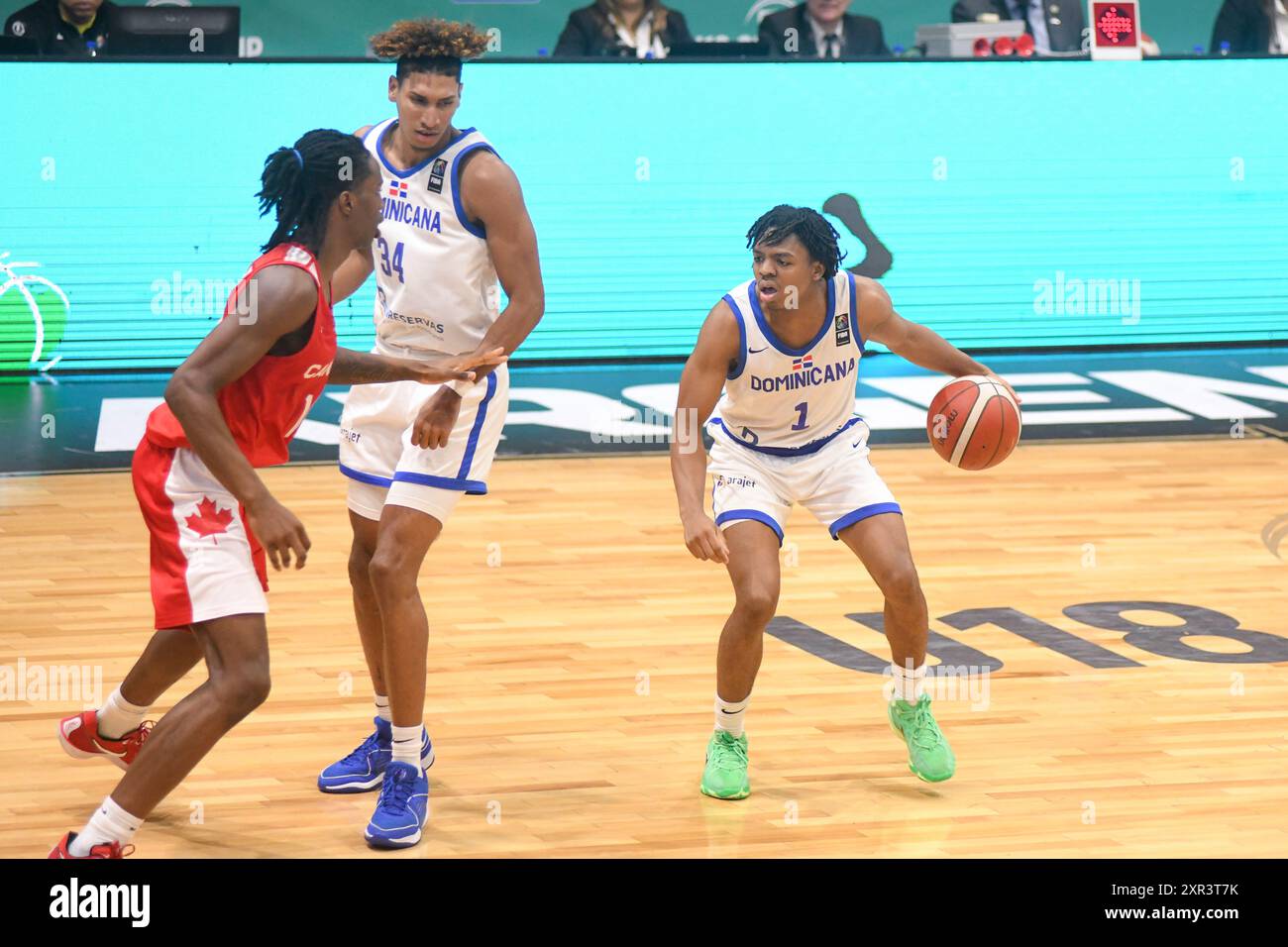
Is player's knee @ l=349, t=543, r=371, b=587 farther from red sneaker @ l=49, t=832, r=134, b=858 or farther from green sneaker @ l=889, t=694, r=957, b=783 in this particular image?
green sneaker @ l=889, t=694, r=957, b=783

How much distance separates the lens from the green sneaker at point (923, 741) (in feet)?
16.4

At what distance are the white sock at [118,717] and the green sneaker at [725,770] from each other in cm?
151

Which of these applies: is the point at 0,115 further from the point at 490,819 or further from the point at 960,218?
the point at 490,819

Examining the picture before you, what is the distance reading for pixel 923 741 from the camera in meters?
5.05

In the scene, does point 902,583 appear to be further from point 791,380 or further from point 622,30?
point 622,30

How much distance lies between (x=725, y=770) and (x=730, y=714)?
0.16 metres

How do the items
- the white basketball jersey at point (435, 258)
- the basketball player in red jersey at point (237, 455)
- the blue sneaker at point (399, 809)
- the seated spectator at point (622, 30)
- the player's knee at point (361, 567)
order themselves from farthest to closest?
1. the seated spectator at point (622, 30)
2. the player's knee at point (361, 567)
3. the white basketball jersey at point (435, 258)
4. the blue sneaker at point (399, 809)
5. the basketball player in red jersey at point (237, 455)

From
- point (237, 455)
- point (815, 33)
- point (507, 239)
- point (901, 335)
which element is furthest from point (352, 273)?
point (815, 33)

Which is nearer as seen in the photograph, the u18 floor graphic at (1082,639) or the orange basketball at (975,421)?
the orange basketball at (975,421)

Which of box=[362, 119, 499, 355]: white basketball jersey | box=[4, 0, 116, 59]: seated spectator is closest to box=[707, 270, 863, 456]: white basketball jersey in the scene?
box=[362, 119, 499, 355]: white basketball jersey

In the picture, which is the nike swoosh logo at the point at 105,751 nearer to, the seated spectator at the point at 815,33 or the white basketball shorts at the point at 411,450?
the white basketball shorts at the point at 411,450

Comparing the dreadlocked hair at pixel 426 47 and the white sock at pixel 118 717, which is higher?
the dreadlocked hair at pixel 426 47
